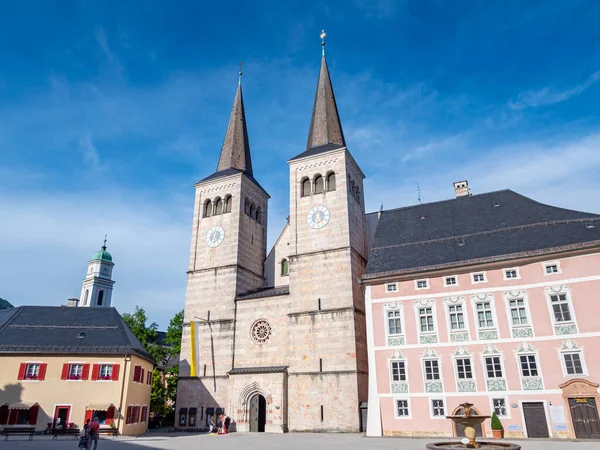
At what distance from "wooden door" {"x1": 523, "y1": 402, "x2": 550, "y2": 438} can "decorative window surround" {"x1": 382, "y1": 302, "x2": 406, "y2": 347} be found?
23.3 feet

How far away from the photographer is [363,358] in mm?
32594

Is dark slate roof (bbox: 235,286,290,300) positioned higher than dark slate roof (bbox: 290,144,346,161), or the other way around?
dark slate roof (bbox: 290,144,346,161)

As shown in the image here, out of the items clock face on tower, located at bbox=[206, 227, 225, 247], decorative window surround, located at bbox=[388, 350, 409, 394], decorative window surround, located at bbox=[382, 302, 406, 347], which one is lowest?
decorative window surround, located at bbox=[388, 350, 409, 394]

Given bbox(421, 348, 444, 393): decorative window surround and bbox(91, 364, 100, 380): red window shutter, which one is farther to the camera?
bbox(91, 364, 100, 380): red window shutter

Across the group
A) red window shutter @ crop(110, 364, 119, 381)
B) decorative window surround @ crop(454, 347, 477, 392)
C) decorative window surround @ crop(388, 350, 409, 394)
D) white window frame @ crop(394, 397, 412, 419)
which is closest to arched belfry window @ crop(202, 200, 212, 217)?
red window shutter @ crop(110, 364, 119, 381)

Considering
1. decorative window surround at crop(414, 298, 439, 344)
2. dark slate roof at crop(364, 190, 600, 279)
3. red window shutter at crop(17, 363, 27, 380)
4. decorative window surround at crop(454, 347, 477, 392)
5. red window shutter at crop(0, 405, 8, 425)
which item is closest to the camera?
decorative window surround at crop(454, 347, 477, 392)

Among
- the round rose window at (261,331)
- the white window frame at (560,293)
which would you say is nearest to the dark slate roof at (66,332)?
the round rose window at (261,331)

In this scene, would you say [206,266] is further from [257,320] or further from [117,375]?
[117,375]

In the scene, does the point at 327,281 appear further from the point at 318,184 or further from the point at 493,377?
the point at 493,377

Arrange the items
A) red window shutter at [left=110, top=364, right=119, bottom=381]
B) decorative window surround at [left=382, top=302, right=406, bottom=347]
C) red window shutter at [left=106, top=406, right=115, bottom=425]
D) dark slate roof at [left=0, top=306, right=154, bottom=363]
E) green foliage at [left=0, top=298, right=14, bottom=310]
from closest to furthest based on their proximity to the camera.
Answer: decorative window surround at [left=382, top=302, right=406, bottom=347] < red window shutter at [left=106, top=406, right=115, bottom=425] < red window shutter at [left=110, top=364, right=119, bottom=381] < dark slate roof at [left=0, top=306, right=154, bottom=363] < green foliage at [left=0, top=298, right=14, bottom=310]

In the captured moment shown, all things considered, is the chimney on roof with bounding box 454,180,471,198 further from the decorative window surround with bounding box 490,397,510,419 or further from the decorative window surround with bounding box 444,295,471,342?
the decorative window surround with bounding box 490,397,510,419

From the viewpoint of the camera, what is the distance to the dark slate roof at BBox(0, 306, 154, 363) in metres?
32.1

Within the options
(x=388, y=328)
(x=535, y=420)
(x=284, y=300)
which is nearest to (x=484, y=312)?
(x=388, y=328)

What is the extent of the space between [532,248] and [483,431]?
10.3 metres
